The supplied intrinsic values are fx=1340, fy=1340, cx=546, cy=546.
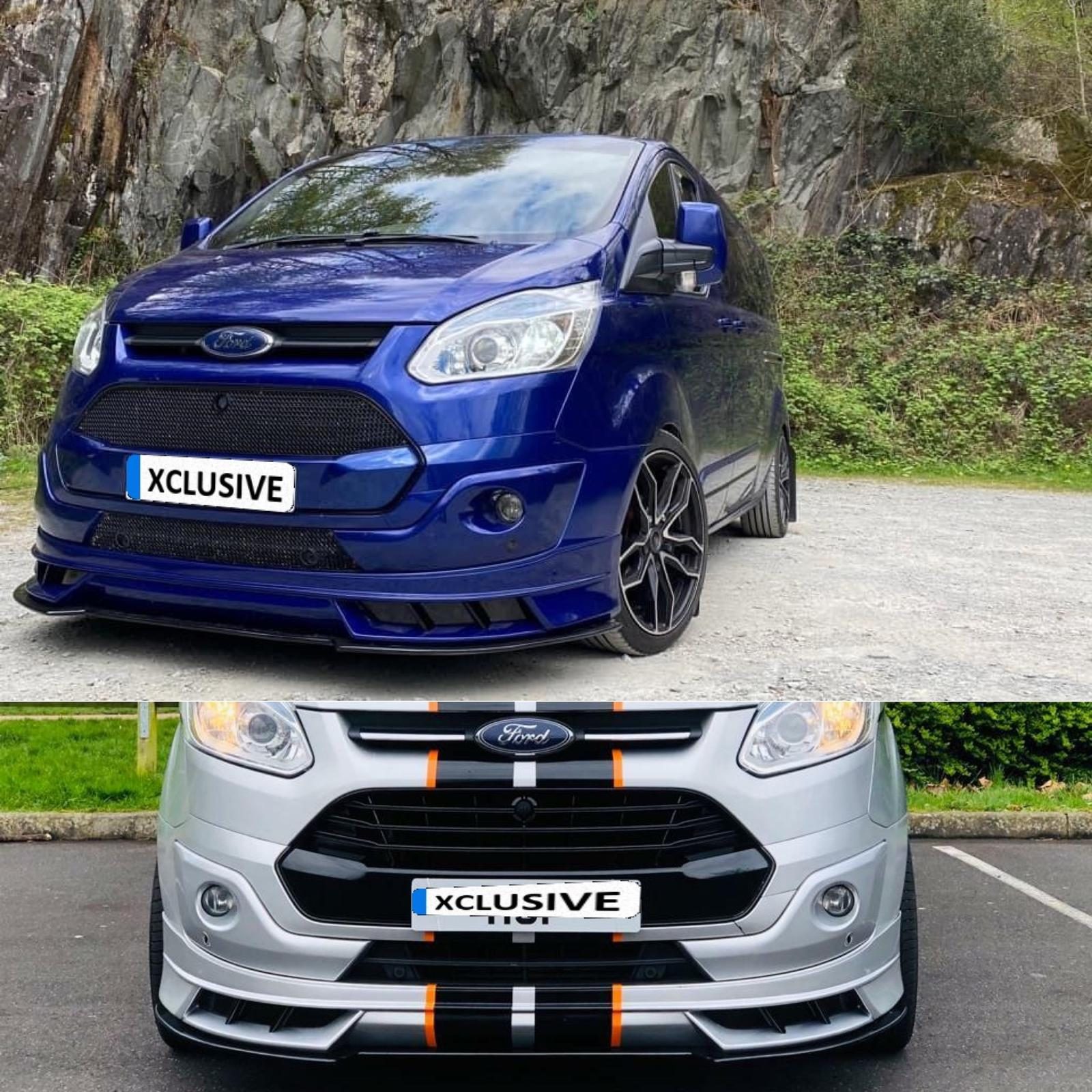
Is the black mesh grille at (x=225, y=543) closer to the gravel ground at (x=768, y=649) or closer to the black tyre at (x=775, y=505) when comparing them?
the gravel ground at (x=768, y=649)

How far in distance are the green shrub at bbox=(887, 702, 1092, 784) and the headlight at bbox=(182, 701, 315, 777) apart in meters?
5.51

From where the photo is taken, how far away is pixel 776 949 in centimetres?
312

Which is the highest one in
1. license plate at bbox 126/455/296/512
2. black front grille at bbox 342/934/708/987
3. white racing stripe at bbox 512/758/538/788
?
license plate at bbox 126/455/296/512

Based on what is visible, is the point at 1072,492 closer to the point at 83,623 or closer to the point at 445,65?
A: the point at 83,623

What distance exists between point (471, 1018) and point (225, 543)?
1.32 metres

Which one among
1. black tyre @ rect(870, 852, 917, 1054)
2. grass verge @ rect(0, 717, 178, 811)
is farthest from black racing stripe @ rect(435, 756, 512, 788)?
grass verge @ rect(0, 717, 178, 811)

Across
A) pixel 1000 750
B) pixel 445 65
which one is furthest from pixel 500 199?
pixel 445 65

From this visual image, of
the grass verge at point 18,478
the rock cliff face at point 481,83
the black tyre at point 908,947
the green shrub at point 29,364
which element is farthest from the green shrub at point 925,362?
the black tyre at point 908,947

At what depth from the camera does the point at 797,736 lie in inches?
126

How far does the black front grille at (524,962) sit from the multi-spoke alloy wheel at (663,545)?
1.07 meters

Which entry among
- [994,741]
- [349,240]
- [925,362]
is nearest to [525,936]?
[349,240]

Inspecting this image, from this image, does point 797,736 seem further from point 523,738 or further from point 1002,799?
point 1002,799

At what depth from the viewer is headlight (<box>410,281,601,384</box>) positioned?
333cm

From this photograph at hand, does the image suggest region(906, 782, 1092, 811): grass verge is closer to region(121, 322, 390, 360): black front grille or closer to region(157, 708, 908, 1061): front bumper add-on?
region(157, 708, 908, 1061): front bumper add-on
